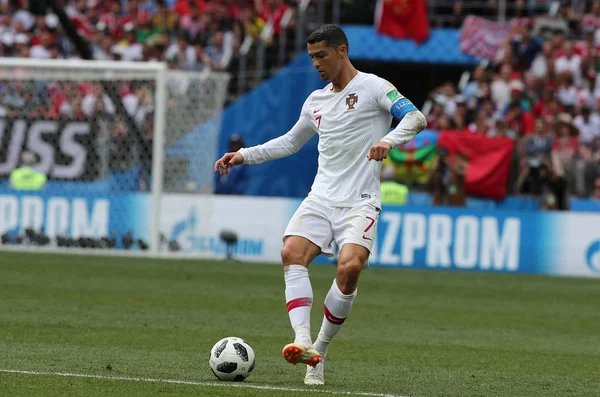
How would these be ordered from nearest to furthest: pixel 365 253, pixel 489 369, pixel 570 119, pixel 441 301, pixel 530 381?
pixel 365 253, pixel 530 381, pixel 489 369, pixel 441 301, pixel 570 119

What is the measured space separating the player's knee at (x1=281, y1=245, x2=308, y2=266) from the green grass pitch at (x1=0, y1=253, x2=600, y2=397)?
74cm

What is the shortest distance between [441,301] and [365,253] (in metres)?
7.11

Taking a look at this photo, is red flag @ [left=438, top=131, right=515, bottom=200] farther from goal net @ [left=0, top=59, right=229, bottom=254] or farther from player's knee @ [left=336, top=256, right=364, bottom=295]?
player's knee @ [left=336, top=256, right=364, bottom=295]

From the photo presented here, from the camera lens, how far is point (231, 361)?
289 inches

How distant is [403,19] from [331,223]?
62.8 feet

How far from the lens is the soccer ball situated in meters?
7.34

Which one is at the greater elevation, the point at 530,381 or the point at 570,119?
the point at 570,119

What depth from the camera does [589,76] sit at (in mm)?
24266

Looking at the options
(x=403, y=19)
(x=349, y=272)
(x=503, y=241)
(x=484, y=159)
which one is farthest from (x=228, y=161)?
(x=403, y=19)

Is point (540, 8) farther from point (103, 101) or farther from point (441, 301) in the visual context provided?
point (441, 301)

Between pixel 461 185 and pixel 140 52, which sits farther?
pixel 140 52

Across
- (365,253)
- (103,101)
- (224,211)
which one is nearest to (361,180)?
(365,253)

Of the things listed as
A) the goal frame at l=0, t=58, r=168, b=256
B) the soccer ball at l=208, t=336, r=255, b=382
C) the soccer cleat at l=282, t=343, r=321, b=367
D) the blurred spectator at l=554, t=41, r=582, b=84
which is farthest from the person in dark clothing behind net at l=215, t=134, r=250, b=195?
the soccer cleat at l=282, t=343, r=321, b=367

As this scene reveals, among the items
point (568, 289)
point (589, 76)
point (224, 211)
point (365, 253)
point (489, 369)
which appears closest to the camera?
point (365, 253)
